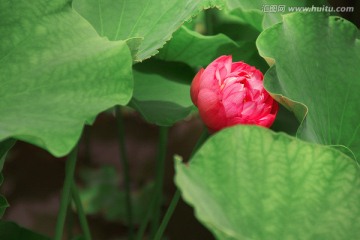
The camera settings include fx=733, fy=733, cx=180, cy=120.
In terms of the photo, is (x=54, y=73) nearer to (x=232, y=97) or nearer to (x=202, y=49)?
(x=232, y=97)

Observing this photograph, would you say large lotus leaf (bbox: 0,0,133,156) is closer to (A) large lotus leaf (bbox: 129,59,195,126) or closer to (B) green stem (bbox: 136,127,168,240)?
(A) large lotus leaf (bbox: 129,59,195,126)

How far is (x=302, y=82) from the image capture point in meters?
0.84

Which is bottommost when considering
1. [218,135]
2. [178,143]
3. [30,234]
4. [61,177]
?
[61,177]

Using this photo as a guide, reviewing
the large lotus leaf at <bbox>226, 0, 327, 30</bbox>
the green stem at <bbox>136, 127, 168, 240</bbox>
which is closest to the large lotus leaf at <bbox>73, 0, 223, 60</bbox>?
the large lotus leaf at <bbox>226, 0, 327, 30</bbox>

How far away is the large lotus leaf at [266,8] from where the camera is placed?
93 cm

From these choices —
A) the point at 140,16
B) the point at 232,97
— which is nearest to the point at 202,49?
the point at 140,16

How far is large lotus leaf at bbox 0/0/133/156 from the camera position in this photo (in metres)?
0.67

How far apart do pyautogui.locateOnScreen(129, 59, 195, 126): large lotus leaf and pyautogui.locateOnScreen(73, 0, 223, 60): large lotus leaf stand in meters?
0.11

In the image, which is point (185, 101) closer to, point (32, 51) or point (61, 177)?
point (32, 51)

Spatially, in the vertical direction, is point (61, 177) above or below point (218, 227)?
below

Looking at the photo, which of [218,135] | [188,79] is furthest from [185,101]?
[218,135]

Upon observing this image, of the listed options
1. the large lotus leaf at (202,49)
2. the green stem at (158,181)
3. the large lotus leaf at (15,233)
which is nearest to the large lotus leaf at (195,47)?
the large lotus leaf at (202,49)

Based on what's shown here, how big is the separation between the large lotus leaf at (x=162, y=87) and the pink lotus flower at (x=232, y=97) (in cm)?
18

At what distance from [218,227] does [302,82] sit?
0.37m
